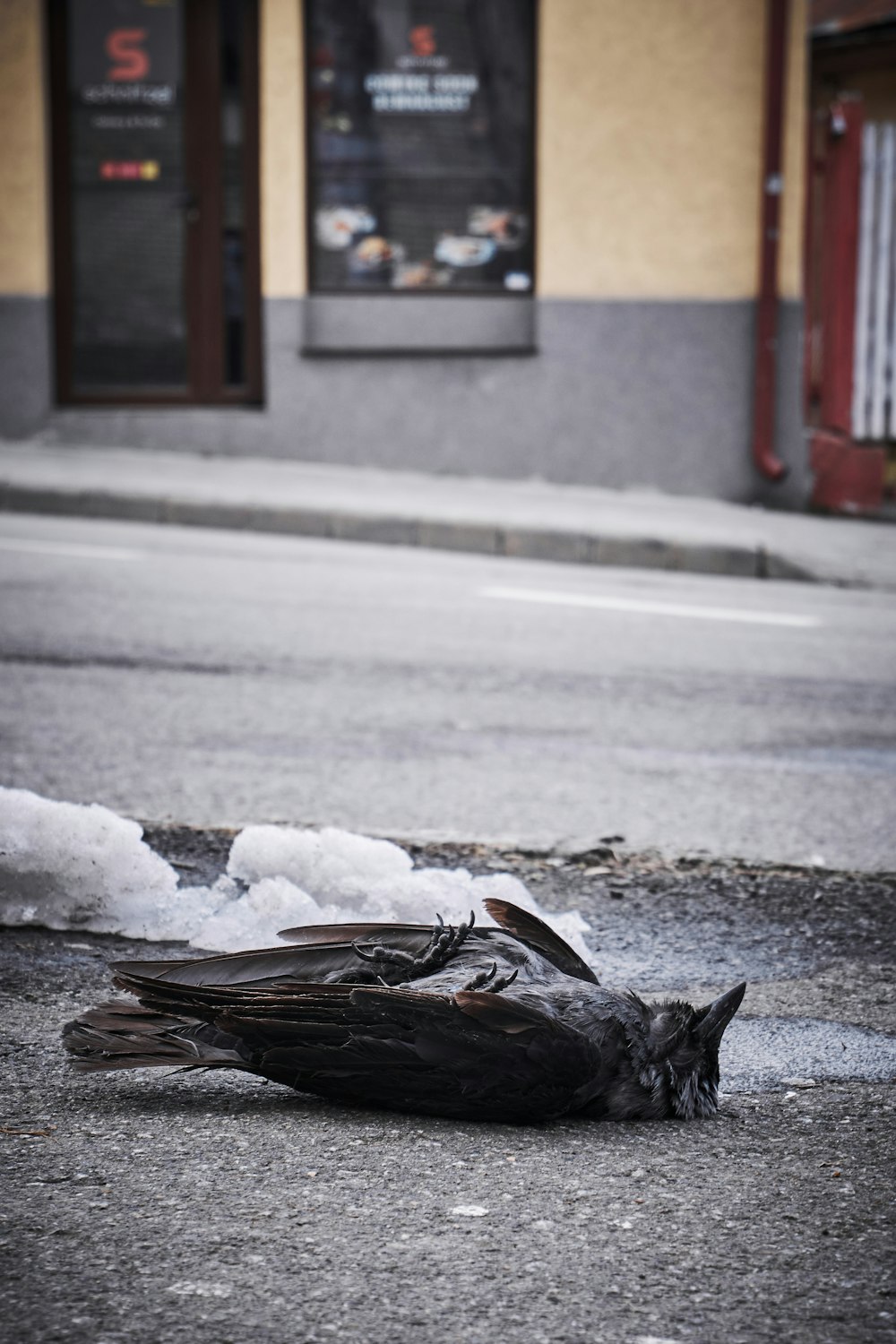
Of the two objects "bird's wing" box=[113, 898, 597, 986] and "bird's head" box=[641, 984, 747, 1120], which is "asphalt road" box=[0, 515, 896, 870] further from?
"bird's head" box=[641, 984, 747, 1120]

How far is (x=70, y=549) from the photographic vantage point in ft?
31.3

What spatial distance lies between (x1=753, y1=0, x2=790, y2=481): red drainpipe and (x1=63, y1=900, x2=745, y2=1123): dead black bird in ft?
33.2

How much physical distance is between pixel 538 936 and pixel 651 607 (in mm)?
5688

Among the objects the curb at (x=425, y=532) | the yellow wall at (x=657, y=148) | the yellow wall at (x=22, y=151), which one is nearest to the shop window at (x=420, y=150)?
the yellow wall at (x=657, y=148)

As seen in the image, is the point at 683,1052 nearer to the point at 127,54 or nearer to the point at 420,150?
the point at 420,150

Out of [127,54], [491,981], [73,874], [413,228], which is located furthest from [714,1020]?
[127,54]

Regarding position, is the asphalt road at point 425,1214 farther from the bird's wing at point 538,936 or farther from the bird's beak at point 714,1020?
the bird's wing at point 538,936

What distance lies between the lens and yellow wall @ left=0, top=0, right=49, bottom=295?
12375 millimetres

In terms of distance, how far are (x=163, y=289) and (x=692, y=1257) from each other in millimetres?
11546

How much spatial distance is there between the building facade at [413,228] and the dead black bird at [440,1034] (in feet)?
33.1

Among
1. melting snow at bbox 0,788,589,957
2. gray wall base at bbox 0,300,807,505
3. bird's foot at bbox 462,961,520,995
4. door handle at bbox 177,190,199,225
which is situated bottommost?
melting snow at bbox 0,788,589,957

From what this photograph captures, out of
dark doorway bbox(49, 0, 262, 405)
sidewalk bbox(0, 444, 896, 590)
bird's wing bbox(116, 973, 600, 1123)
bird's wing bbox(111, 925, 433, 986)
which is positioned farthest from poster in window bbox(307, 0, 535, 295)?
bird's wing bbox(116, 973, 600, 1123)

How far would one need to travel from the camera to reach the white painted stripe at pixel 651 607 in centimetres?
841

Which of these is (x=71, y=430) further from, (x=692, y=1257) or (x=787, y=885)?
(x=692, y=1257)
